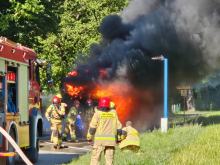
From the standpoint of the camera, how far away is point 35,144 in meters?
17.0

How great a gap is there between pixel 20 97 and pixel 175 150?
4.32m

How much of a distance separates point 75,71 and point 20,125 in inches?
470

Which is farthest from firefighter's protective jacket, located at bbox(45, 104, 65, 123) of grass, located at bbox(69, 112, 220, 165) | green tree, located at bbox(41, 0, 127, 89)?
green tree, located at bbox(41, 0, 127, 89)

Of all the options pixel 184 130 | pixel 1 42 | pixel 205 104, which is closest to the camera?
pixel 1 42

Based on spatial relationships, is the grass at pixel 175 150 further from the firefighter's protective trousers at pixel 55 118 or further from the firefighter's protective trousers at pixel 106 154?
the firefighter's protective trousers at pixel 55 118

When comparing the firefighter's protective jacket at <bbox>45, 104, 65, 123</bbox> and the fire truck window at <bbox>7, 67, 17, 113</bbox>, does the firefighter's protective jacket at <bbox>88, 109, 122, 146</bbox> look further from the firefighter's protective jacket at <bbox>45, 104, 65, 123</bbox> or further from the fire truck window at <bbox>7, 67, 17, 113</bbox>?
the firefighter's protective jacket at <bbox>45, 104, 65, 123</bbox>

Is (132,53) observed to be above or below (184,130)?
above

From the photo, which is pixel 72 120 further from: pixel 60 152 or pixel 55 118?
pixel 60 152

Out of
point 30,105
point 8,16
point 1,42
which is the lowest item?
point 30,105

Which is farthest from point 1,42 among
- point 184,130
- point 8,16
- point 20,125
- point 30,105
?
point 184,130

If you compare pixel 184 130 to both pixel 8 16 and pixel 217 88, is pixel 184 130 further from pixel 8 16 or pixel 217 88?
pixel 217 88

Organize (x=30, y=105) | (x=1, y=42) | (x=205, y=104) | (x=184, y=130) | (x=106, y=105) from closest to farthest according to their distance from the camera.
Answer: (x=106, y=105) < (x=1, y=42) < (x=30, y=105) < (x=184, y=130) < (x=205, y=104)

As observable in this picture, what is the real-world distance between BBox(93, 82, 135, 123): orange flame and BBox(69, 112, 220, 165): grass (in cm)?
356

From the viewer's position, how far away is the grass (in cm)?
1421
